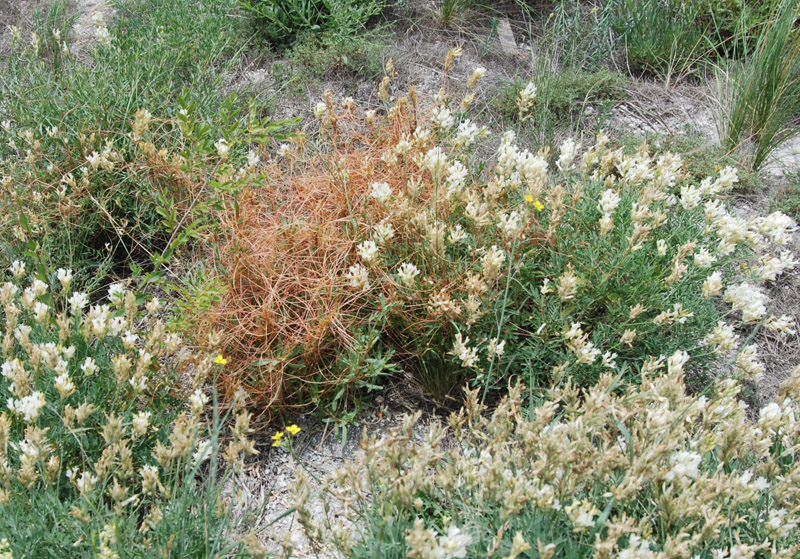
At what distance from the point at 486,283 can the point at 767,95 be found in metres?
2.51

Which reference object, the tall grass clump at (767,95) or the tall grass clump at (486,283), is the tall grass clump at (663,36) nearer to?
the tall grass clump at (767,95)

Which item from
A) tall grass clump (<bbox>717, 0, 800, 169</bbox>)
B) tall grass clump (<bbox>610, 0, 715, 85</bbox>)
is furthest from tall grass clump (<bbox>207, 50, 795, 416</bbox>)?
tall grass clump (<bbox>610, 0, 715, 85</bbox>)

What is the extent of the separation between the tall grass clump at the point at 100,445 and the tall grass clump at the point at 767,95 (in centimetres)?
342

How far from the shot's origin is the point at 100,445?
223cm

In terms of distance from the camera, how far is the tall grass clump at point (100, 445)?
1.80 m

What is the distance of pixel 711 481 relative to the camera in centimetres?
174

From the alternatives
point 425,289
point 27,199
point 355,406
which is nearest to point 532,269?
point 425,289

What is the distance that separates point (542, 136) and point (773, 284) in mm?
1541

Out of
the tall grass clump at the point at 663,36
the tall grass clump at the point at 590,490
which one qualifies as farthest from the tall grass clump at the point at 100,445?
the tall grass clump at the point at 663,36

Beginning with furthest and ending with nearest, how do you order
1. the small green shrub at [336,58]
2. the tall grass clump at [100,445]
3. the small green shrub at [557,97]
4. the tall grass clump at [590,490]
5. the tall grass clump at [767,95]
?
1. the small green shrub at [336,58]
2. the small green shrub at [557,97]
3. the tall grass clump at [767,95]
4. the tall grass clump at [100,445]
5. the tall grass clump at [590,490]

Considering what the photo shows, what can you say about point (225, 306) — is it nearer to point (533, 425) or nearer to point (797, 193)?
point (533, 425)

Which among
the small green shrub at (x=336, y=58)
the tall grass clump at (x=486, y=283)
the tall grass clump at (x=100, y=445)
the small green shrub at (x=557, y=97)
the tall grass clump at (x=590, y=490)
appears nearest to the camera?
the tall grass clump at (x=590, y=490)

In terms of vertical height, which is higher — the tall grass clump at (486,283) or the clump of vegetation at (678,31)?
the clump of vegetation at (678,31)

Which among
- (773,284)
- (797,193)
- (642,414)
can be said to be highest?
(642,414)
